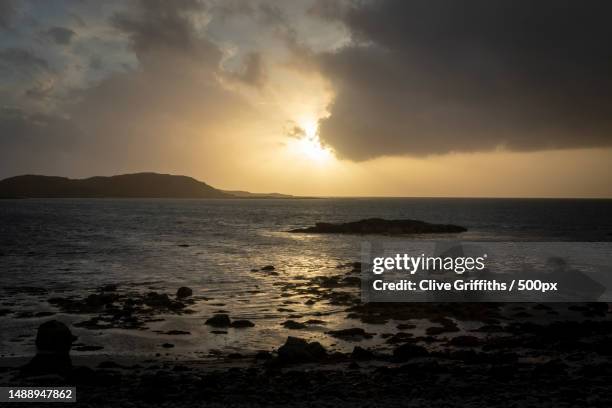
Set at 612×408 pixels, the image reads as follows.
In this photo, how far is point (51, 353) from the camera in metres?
20.7

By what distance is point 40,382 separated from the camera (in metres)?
18.4

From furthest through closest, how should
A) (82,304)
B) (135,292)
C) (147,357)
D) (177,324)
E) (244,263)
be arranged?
(244,263)
(135,292)
(82,304)
(177,324)
(147,357)

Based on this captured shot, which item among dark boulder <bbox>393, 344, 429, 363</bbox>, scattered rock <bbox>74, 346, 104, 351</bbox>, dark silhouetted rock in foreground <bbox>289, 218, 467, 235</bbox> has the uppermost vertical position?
dark silhouetted rock in foreground <bbox>289, 218, 467, 235</bbox>

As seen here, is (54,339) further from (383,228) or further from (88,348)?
(383,228)

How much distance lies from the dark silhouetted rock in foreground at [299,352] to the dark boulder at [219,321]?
7935 mm

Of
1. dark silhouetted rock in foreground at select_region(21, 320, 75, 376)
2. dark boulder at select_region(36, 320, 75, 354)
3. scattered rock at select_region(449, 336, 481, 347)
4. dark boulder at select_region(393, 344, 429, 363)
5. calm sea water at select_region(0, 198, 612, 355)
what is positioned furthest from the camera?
calm sea water at select_region(0, 198, 612, 355)

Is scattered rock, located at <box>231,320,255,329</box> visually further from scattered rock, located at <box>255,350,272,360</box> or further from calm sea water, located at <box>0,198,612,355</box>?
scattered rock, located at <box>255,350,272,360</box>

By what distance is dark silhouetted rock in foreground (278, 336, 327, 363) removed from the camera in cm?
2136

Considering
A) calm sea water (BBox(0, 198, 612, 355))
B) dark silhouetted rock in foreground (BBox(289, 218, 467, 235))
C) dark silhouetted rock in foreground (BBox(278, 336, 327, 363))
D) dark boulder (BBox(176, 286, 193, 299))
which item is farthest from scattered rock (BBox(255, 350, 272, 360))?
dark silhouetted rock in foreground (BBox(289, 218, 467, 235))

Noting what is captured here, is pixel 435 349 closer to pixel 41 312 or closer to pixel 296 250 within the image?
pixel 41 312

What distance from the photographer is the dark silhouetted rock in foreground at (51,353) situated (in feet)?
64.7

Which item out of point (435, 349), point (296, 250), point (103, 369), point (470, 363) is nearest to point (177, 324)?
point (103, 369)

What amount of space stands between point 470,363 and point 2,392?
17.8 metres

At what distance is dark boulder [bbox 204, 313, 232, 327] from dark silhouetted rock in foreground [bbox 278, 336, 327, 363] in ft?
26.0
